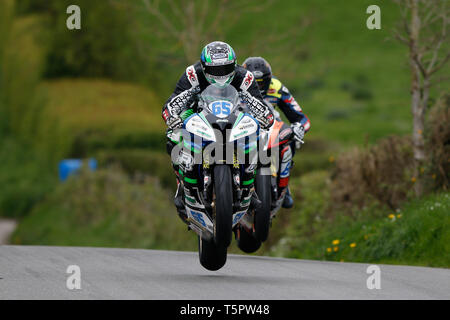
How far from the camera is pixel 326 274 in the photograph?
9.09m

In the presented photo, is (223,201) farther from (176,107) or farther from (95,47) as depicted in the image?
(95,47)

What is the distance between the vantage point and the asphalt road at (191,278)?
7332mm

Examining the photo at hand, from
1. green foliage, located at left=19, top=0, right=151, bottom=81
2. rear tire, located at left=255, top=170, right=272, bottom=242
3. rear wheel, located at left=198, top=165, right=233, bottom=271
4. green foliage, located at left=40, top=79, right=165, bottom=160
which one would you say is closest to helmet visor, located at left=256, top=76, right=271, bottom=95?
rear tire, located at left=255, top=170, right=272, bottom=242

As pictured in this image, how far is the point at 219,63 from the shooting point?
27.7 ft

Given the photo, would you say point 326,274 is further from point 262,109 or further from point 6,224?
point 6,224

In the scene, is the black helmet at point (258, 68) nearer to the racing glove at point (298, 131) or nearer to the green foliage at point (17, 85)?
the racing glove at point (298, 131)

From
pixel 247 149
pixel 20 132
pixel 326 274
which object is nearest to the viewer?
pixel 247 149

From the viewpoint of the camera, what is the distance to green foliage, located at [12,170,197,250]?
20141 mm

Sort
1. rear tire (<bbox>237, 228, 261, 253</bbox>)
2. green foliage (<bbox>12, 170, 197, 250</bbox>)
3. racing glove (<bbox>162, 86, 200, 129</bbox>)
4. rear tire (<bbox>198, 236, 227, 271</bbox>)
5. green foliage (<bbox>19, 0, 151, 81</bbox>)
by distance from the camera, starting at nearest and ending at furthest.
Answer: racing glove (<bbox>162, 86, 200, 129</bbox>) < rear tire (<bbox>198, 236, 227, 271</bbox>) < rear tire (<bbox>237, 228, 261, 253</bbox>) < green foliage (<bbox>12, 170, 197, 250</bbox>) < green foliage (<bbox>19, 0, 151, 81</bbox>)

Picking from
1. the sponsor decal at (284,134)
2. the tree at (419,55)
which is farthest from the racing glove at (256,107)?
the tree at (419,55)

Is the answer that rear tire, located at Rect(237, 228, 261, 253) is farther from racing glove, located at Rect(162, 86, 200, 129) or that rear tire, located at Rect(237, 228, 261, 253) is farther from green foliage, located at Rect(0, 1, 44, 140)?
green foliage, located at Rect(0, 1, 44, 140)

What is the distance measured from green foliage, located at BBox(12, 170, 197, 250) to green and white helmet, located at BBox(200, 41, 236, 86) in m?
11.4

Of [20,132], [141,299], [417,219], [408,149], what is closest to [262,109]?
[141,299]

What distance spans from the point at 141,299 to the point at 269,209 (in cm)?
331
